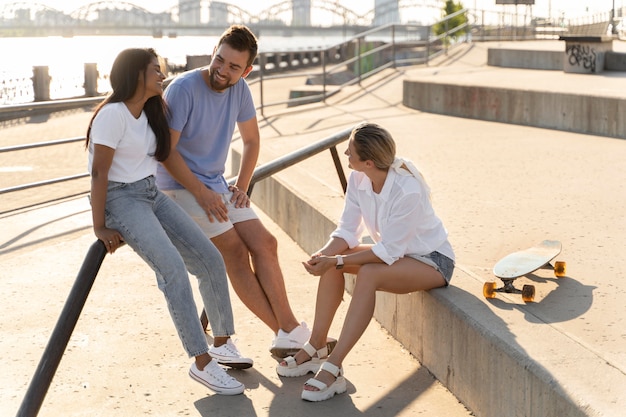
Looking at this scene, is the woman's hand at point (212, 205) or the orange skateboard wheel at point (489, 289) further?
the woman's hand at point (212, 205)

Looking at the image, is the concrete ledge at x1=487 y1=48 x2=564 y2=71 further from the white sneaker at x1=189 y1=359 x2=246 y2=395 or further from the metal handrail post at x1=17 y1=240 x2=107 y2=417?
the metal handrail post at x1=17 y1=240 x2=107 y2=417

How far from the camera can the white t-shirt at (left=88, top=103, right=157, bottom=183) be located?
3.68 meters

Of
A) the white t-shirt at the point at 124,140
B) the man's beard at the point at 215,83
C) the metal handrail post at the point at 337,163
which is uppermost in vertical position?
the man's beard at the point at 215,83

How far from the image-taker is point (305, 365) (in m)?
4.12

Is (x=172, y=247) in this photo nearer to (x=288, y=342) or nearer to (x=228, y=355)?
(x=228, y=355)

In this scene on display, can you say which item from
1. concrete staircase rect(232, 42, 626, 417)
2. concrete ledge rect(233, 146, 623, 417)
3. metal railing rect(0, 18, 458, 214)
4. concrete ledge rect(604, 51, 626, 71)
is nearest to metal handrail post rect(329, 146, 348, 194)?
concrete staircase rect(232, 42, 626, 417)

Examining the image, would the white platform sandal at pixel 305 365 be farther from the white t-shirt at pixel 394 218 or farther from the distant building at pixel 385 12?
the distant building at pixel 385 12

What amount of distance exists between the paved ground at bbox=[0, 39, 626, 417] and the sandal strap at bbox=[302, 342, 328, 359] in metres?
0.15

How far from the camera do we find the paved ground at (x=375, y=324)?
3.75 m

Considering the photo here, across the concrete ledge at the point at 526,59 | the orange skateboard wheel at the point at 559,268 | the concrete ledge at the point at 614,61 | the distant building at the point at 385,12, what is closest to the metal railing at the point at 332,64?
the concrete ledge at the point at 526,59

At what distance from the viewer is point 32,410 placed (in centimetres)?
326

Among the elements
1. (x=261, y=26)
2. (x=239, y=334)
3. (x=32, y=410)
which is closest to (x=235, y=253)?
(x=239, y=334)

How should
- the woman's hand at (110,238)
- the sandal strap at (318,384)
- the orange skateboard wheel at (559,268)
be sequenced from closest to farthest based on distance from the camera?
the woman's hand at (110,238) → the sandal strap at (318,384) → the orange skateboard wheel at (559,268)

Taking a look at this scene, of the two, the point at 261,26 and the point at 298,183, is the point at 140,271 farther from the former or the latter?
the point at 261,26
